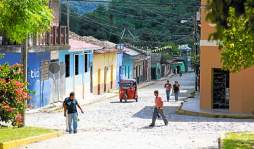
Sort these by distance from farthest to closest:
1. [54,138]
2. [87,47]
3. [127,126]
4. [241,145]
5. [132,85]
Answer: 1. [87,47]
2. [132,85]
3. [127,126]
4. [54,138]
5. [241,145]

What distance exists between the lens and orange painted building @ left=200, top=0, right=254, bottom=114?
92.3 ft

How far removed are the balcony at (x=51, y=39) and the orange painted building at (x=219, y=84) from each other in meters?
8.20

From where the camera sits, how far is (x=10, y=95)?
58.3 ft

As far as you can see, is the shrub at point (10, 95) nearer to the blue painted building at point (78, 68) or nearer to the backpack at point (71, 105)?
the backpack at point (71, 105)

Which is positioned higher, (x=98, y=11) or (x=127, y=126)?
(x=98, y=11)

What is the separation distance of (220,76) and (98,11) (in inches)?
2294

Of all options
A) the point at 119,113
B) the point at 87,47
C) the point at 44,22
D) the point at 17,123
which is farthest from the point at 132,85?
the point at 44,22

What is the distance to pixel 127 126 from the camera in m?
23.5

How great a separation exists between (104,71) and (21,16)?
4108 centimetres

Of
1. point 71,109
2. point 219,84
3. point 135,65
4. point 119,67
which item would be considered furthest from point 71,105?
point 135,65

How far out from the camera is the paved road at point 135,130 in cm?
1566

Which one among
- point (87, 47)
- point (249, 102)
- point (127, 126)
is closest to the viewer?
point (127, 126)

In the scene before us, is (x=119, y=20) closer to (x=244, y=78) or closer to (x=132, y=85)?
(x=132, y=85)

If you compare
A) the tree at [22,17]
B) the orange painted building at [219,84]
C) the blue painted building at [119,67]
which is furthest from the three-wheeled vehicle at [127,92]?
the tree at [22,17]
